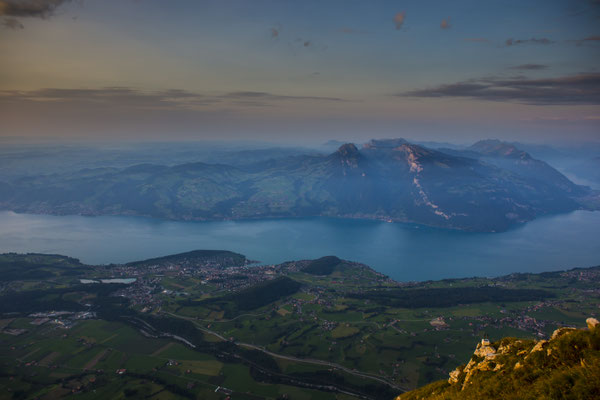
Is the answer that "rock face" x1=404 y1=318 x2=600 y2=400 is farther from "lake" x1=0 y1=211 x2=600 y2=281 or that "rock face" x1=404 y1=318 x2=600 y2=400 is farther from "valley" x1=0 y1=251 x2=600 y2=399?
"lake" x1=0 y1=211 x2=600 y2=281

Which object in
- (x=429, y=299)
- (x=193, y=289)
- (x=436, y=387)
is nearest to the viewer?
(x=436, y=387)

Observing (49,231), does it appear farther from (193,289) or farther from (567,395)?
(567,395)

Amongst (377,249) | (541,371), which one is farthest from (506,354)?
(377,249)

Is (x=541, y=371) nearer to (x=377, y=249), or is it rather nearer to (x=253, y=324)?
(x=253, y=324)

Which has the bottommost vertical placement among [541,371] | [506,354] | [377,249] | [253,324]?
[377,249]

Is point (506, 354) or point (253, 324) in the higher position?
point (506, 354)

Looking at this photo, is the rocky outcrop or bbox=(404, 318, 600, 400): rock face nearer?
bbox=(404, 318, 600, 400): rock face

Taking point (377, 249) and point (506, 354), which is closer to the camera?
point (506, 354)

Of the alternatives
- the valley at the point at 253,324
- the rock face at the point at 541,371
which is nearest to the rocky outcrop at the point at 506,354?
the rock face at the point at 541,371

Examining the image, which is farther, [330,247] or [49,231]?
[49,231]

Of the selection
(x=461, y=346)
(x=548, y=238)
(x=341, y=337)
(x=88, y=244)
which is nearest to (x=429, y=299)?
(x=461, y=346)

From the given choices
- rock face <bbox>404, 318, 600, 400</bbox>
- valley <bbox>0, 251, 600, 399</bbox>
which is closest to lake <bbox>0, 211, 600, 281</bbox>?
valley <bbox>0, 251, 600, 399</bbox>
